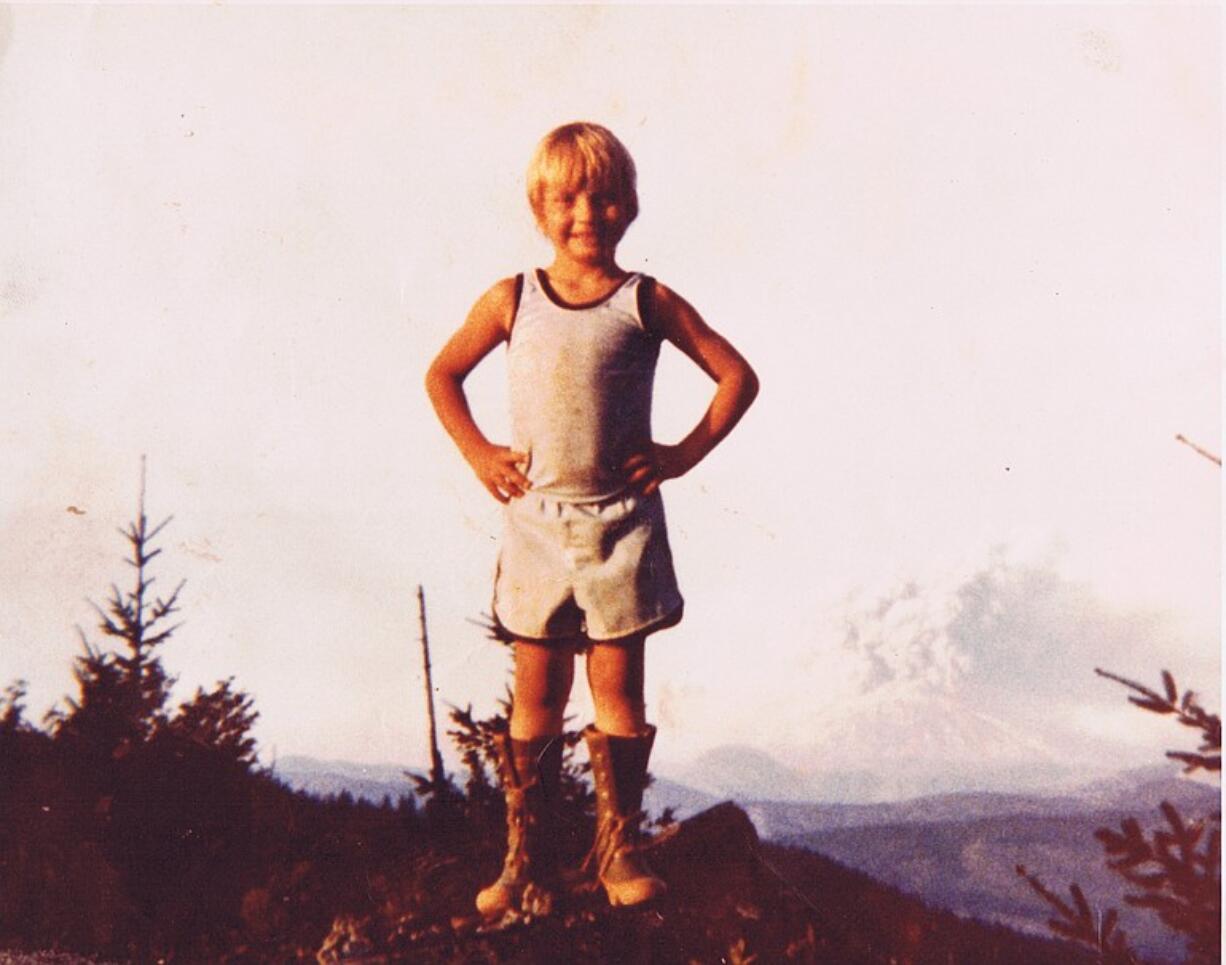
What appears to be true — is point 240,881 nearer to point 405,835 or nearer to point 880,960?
point 405,835

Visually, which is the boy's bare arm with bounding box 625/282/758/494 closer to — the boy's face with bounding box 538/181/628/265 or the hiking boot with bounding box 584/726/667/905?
the boy's face with bounding box 538/181/628/265

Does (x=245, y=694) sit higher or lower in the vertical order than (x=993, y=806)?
higher

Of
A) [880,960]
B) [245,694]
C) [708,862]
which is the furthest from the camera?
[245,694]

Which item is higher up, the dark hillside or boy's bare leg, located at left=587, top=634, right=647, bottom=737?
boy's bare leg, located at left=587, top=634, right=647, bottom=737

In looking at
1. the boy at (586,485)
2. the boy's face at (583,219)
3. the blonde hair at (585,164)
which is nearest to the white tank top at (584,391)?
the boy at (586,485)

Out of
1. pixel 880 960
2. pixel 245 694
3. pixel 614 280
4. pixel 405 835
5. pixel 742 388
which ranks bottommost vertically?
pixel 880 960

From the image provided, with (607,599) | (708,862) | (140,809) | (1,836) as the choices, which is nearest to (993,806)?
(708,862)

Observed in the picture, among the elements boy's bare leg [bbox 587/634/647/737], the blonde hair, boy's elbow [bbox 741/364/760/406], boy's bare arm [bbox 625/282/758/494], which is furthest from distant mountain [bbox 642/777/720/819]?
the blonde hair
